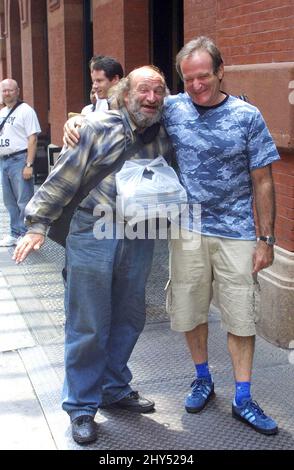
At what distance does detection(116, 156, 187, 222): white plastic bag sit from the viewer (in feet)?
11.1

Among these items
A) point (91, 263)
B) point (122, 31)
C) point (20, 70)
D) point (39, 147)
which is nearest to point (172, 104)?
point (91, 263)

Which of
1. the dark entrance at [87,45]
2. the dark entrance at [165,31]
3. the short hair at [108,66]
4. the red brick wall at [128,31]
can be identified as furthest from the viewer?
the dark entrance at [87,45]

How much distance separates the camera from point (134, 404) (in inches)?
156

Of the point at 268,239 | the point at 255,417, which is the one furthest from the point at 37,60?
the point at 255,417

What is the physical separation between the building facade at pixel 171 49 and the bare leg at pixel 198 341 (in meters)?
1.05

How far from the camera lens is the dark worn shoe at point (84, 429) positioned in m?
3.58

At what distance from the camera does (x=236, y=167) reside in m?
3.54

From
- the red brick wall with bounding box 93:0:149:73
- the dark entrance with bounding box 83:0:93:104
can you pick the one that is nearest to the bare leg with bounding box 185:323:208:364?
the red brick wall with bounding box 93:0:149:73

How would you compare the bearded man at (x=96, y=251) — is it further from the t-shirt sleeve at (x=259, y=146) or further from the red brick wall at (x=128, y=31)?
the red brick wall at (x=128, y=31)

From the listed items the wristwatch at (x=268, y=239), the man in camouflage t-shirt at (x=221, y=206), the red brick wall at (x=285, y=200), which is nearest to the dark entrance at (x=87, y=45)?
the red brick wall at (x=285, y=200)

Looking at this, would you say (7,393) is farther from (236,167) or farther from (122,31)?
(122,31)

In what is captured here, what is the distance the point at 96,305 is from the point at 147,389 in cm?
98

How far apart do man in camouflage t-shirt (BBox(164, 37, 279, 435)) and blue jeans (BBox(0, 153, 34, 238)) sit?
15.6 ft

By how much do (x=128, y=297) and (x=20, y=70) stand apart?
714 inches
